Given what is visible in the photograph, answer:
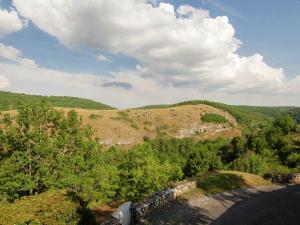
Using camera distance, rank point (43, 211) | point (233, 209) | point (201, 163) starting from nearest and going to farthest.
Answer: point (43, 211), point (233, 209), point (201, 163)

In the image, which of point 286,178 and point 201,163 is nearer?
point 286,178

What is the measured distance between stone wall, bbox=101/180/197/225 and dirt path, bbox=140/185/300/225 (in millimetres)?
448

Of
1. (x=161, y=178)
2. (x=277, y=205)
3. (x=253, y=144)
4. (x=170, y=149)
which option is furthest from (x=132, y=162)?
(x=170, y=149)

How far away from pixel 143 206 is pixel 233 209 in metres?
6.52

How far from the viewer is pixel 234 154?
356 feet

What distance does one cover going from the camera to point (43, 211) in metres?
14.9

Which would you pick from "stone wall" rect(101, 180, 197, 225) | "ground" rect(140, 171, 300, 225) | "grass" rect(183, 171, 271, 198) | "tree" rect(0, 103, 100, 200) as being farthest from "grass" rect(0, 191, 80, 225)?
"tree" rect(0, 103, 100, 200)

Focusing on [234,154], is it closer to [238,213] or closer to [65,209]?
[238,213]

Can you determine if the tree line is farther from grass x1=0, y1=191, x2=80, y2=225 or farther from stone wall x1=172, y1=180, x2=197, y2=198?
grass x1=0, y1=191, x2=80, y2=225

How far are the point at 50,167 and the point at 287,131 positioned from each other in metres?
93.6

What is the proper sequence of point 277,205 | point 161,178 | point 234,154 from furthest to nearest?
point 234,154, point 161,178, point 277,205

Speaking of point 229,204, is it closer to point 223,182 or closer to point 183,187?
point 183,187

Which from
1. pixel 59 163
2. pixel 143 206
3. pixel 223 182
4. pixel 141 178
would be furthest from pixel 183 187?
pixel 141 178

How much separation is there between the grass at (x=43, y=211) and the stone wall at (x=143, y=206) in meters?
1.86
